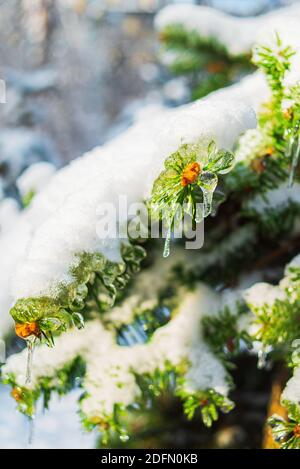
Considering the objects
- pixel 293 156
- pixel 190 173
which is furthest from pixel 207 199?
pixel 293 156

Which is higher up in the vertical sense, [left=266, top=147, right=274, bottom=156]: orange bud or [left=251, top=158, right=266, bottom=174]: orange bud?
[left=266, top=147, right=274, bottom=156]: orange bud

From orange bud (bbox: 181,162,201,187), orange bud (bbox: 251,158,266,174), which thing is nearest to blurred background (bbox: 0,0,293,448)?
orange bud (bbox: 251,158,266,174)

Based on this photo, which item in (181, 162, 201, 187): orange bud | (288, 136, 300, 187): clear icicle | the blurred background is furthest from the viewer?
the blurred background

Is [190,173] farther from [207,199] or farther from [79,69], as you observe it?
[79,69]

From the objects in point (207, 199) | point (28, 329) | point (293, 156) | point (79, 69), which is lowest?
point (28, 329)

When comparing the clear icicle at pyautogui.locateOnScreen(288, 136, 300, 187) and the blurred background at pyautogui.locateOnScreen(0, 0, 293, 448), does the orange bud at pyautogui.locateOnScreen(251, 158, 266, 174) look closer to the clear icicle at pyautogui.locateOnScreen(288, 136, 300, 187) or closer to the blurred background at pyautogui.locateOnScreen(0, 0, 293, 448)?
the clear icicle at pyautogui.locateOnScreen(288, 136, 300, 187)
